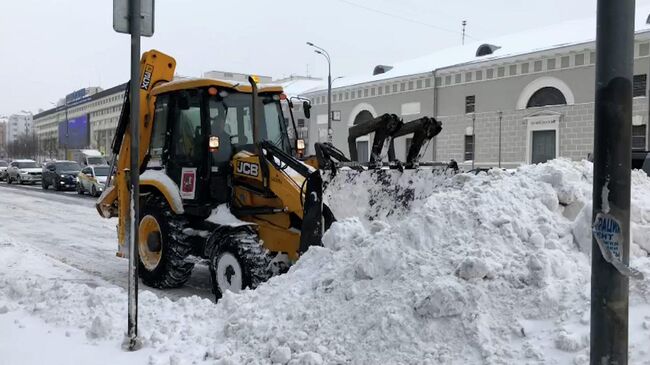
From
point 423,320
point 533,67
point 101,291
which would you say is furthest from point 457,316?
point 533,67

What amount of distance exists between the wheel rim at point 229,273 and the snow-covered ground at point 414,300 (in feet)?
3.52

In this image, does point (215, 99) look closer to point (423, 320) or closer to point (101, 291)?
point (101, 291)

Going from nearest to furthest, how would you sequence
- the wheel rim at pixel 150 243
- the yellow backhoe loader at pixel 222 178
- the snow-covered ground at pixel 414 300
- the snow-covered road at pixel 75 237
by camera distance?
the snow-covered ground at pixel 414 300 < the yellow backhoe loader at pixel 222 178 < the wheel rim at pixel 150 243 < the snow-covered road at pixel 75 237

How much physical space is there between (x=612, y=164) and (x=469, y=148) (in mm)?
34441

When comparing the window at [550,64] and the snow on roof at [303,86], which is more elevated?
the snow on roof at [303,86]

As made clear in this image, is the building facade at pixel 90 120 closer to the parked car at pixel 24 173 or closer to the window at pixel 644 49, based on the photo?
the parked car at pixel 24 173

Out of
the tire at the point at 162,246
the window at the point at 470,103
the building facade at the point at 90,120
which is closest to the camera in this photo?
the tire at the point at 162,246

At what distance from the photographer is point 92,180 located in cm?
2564

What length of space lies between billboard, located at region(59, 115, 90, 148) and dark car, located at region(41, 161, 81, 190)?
74.6m

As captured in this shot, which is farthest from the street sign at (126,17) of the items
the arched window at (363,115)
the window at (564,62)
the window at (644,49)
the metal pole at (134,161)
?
the arched window at (363,115)

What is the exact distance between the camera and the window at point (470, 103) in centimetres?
3534

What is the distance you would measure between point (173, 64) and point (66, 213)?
1090 centimetres

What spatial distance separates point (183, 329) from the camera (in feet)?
15.2

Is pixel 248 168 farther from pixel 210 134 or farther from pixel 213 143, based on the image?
pixel 210 134
